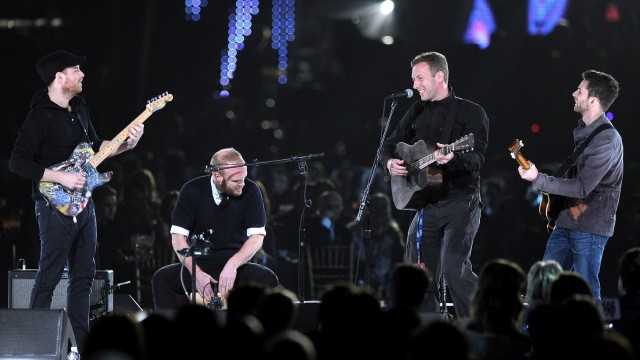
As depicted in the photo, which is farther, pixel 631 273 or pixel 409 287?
pixel 631 273

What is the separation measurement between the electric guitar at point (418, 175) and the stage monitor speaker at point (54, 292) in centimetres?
265

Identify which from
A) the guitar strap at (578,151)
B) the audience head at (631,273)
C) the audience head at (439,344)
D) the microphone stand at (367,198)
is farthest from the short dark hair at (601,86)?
the audience head at (439,344)

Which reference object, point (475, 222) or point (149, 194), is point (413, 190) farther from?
point (149, 194)

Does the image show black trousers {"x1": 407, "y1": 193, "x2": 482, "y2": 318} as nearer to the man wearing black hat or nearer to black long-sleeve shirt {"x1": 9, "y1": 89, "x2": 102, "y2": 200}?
the man wearing black hat

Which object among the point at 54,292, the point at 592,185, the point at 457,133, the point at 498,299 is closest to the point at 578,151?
the point at 592,185

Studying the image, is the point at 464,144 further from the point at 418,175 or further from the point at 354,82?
the point at 354,82

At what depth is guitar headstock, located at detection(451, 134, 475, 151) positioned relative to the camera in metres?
7.02

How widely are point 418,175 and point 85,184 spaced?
102 inches

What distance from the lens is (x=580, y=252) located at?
7480 mm

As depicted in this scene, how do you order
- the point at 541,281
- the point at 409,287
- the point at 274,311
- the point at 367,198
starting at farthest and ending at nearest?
the point at 367,198 < the point at 541,281 < the point at 409,287 < the point at 274,311

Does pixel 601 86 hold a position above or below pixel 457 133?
above

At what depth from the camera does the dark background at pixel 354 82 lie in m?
13.1

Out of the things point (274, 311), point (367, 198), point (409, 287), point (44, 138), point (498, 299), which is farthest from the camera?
point (367, 198)

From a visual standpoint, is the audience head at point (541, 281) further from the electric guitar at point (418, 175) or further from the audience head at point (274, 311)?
the electric guitar at point (418, 175)
